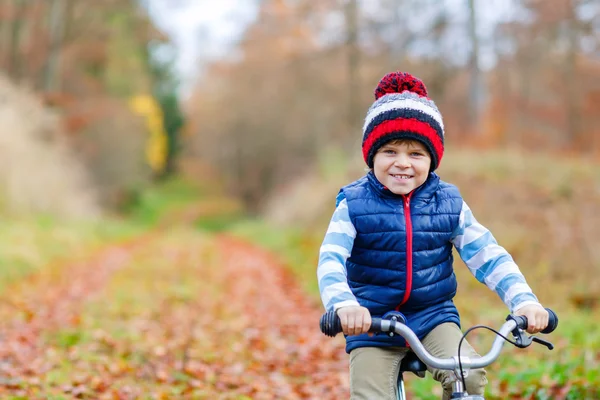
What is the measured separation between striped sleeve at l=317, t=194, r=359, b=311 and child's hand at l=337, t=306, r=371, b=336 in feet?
0.25

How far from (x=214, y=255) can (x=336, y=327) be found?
1414cm

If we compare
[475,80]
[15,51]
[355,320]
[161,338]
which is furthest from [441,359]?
[15,51]

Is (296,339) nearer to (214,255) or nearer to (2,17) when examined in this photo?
(214,255)

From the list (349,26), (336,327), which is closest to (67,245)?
(349,26)

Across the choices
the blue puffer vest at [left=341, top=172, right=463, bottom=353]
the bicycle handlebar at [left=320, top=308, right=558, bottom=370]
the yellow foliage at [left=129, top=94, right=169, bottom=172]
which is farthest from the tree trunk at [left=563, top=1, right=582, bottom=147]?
the yellow foliage at [left=129, top=94, right=169, bottom=172]

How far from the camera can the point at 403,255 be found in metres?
3.10

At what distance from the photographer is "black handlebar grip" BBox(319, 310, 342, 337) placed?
2.69m

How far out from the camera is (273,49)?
33.2 m

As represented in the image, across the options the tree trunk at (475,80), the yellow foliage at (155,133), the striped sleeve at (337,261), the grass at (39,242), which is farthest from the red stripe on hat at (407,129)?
the yellow foliage at (155,133)

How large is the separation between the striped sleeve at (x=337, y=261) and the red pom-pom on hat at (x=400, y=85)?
575 millimetres

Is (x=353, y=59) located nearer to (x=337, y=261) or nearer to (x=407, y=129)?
(x=407, y=129)

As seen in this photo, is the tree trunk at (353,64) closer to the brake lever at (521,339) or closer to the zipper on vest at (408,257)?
the zipper on vest at (408,257)

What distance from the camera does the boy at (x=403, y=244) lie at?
3.05m

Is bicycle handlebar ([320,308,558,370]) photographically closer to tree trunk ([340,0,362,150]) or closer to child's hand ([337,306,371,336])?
child's hand ([337,306,371,336])
